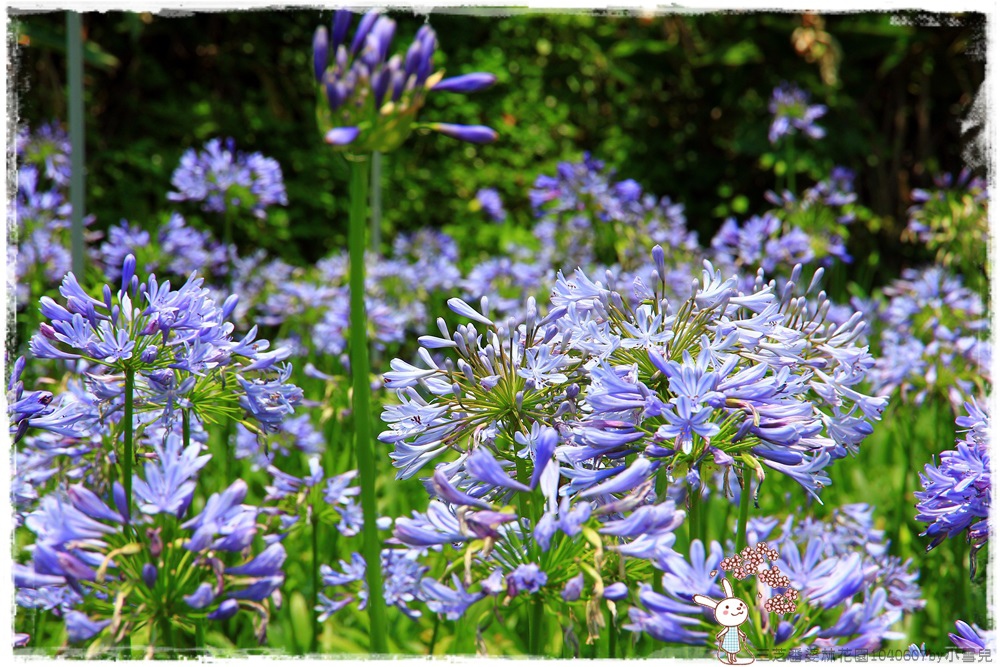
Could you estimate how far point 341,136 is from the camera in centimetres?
91

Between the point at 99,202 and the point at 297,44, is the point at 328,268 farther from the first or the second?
the point at 297,44

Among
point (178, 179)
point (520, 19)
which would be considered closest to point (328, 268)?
point (178, 179)

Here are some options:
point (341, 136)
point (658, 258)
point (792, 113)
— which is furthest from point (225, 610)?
point (792, 113)

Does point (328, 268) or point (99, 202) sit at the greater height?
point (99, 202)

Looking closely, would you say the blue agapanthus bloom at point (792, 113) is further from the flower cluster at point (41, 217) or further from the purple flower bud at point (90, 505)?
the purple flower bud at point (90, 505)

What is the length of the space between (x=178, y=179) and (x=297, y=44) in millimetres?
4807

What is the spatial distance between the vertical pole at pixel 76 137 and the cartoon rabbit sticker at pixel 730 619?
8.92ft

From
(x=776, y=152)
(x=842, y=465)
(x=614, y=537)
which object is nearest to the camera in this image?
(x=614, y=537)

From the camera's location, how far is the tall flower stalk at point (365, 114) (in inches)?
37.2

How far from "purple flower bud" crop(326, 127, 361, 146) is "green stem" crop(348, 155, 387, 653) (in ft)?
0.21

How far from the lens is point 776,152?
7859 millimetres

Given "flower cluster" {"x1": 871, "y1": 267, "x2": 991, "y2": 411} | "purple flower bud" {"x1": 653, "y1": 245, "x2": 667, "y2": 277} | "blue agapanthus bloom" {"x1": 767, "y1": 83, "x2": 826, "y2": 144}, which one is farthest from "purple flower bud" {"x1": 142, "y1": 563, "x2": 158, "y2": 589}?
"blue agapanthus bloom" {"x1": 767, "y1": 83, "x2": 826, "y2": 144}

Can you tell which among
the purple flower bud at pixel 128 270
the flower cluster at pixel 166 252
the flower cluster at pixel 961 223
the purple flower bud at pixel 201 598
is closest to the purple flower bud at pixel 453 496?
the purple flower bud at pixel 201 598

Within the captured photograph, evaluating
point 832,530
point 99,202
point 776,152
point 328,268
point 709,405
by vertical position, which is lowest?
point 832,530
